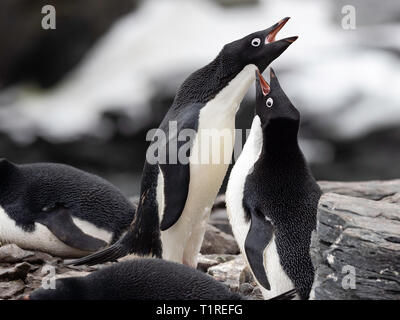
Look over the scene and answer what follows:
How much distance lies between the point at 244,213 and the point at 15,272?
108cm

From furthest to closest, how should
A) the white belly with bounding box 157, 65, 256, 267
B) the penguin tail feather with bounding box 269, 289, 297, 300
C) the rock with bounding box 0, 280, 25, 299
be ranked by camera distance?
1. the white belly with bounding box 157, 65, 256, 267
2. the rock with bounding box 0, 280, 25, 299
3. the penguin tail feather with bounding box 269, 289, 297, 300

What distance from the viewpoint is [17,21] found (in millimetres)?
12141

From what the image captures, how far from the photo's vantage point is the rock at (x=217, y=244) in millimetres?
4734

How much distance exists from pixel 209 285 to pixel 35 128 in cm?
1003

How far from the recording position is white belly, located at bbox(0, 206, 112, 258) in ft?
14.0

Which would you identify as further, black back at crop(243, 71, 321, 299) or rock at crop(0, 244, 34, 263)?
rock at crop(0, 244, 34, 263)

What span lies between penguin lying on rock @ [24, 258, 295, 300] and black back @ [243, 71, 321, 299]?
0.52 meters

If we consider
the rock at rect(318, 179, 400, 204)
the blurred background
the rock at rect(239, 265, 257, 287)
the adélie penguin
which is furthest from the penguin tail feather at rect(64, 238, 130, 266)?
the blurred background

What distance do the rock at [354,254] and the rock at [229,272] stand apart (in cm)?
94

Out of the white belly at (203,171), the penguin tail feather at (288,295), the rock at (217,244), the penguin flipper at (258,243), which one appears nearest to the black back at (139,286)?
the penguin tail feather at (288,295)

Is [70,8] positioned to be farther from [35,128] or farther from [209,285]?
[209,285]

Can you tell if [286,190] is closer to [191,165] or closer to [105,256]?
[191,165]

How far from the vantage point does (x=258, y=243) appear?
3463 millimetres

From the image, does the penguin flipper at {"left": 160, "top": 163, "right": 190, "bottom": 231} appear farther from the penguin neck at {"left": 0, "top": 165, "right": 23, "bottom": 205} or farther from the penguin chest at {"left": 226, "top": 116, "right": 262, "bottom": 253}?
the penguin neck at {"left": 0, "top": 165, "right": 23, "bottom": 205}
